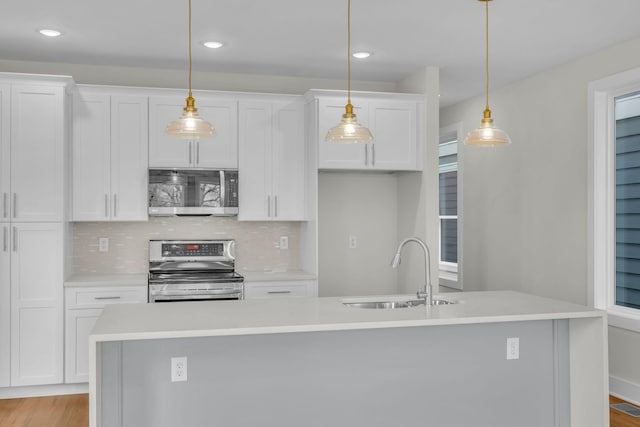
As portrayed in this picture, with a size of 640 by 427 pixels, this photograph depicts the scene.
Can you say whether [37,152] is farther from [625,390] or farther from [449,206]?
[625,390]

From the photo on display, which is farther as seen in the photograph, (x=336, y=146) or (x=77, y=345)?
(x=336, y=146)

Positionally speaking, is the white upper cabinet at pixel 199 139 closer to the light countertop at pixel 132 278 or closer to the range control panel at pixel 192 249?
the range control panel at pixel 192 249

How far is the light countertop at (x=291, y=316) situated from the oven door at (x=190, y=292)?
1.37 metres

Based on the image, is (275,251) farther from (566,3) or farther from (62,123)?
(566,3)

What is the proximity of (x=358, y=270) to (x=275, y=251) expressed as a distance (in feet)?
2.60

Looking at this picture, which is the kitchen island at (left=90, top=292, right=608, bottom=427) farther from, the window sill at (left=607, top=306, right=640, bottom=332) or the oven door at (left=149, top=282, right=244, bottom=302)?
the oven door at (left=149, top=282, right=244, bottom=302)

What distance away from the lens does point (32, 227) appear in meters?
4.60

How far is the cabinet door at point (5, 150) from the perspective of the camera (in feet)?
14.9

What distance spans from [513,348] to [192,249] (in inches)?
113

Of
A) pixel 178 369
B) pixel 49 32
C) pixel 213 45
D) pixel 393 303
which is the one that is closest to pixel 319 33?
pixel 213 45

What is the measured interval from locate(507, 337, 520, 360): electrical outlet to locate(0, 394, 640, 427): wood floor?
112 centimetres

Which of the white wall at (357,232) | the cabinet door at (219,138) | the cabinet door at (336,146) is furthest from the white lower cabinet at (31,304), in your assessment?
the white wall at (357,232)

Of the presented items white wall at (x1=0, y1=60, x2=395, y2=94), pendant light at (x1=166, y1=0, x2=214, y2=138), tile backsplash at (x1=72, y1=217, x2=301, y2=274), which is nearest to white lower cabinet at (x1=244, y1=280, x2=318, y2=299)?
tile backsplash at (x1=72, y1=217, x2=301, y2=274)

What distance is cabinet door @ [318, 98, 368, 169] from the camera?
16.7 ft
